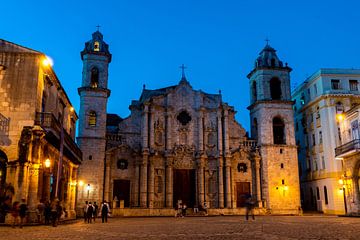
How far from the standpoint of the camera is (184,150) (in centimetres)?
4269

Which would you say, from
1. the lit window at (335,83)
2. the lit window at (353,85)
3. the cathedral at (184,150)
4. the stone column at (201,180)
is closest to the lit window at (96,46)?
the cathedral at (184,150)

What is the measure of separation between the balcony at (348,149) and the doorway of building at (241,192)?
→ 34.8 feet

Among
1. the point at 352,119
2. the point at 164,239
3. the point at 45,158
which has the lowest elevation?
the point at 164,239

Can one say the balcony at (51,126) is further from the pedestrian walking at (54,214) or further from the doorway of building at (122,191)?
the doorway of building at (122,191)

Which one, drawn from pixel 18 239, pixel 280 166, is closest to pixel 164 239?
pixel 18 239

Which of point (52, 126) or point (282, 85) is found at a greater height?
point (282, 85)

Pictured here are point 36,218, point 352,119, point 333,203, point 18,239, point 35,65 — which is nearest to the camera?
point 18,239

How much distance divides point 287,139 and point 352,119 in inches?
330

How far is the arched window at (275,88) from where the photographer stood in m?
46.8

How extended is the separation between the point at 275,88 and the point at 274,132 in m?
5.67

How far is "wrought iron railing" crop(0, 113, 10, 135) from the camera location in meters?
22.2

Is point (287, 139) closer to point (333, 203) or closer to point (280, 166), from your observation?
point (280, 166)

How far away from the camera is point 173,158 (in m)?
42.1

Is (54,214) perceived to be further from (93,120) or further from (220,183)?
(220,183)
